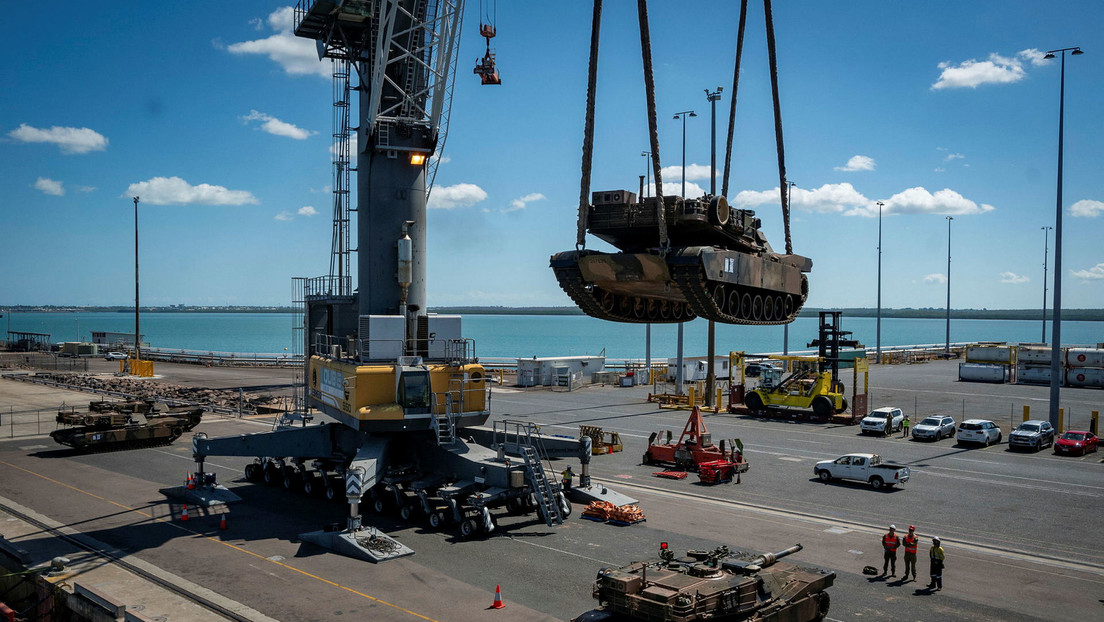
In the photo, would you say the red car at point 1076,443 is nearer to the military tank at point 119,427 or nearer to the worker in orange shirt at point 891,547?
the worker in orange shirt at point 891,547

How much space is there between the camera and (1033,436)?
3456cm

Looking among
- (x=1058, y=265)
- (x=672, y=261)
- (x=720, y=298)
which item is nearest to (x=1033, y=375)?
(x=1058, y=265)

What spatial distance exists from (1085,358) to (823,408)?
30.6 m

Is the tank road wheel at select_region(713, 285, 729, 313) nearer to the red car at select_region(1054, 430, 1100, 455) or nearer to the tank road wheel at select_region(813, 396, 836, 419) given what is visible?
the red car at select_region(1054, 430, 1100, 455)

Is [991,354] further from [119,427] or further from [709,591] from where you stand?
[709,591]

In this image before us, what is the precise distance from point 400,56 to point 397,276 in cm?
765

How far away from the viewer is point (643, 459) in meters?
32.6

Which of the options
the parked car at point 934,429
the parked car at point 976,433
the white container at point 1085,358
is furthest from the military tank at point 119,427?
the white container at point 1085,358

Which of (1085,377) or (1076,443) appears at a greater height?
(1085,377)

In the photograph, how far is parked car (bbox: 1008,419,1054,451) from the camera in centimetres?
3456

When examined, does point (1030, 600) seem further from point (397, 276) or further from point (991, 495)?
point (397, 276)

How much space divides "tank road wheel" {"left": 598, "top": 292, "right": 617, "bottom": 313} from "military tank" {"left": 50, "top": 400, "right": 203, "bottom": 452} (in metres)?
25.9

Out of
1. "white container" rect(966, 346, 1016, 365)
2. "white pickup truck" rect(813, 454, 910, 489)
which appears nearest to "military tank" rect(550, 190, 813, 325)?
"white pickup truck" rect(813, 454, 910, 489)

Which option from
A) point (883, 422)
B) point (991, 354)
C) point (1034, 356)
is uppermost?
point (1034, 356)
